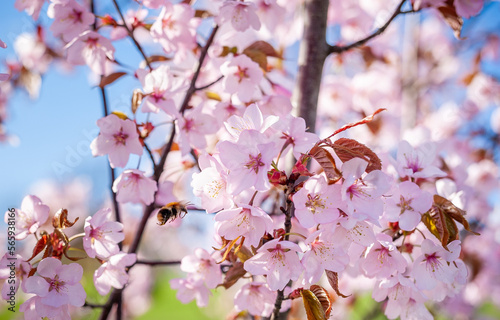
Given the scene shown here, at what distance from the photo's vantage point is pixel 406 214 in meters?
0.86

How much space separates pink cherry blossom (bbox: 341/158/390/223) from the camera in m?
0.75

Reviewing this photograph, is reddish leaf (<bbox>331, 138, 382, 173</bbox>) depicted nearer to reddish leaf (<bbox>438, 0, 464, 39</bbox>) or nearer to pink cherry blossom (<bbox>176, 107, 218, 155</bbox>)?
pink cherry blossom (<bbox>176, 107, 218, 155</bbox>)

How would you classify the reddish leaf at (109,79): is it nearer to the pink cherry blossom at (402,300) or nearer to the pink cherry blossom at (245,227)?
the pink cherry blossom at (245,227)

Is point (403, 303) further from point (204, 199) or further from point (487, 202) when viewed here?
point (487, 202)

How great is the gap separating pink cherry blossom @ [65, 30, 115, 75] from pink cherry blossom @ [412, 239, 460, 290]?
42.6 inches

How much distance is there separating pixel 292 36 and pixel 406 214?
1.42 metres

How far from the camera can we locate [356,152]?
0.78 meters

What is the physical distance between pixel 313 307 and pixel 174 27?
95cm

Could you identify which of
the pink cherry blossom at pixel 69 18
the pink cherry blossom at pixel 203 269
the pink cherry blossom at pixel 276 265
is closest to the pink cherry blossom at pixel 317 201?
the pink cherry blossom at pixel 276 265

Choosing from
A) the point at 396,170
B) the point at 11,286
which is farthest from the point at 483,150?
the point at 11,286

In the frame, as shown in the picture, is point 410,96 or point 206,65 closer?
point 206,65

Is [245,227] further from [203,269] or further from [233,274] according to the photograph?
[203,269]

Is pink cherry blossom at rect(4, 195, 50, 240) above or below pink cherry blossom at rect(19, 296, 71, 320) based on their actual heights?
above

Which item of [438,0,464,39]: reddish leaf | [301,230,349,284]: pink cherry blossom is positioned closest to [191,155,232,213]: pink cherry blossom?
[301,230,349,284]: pink cherry blossom
